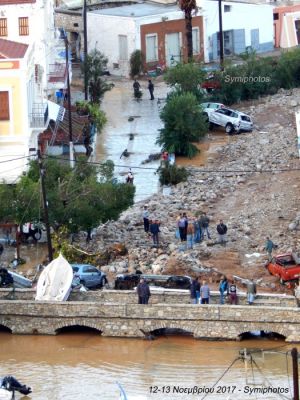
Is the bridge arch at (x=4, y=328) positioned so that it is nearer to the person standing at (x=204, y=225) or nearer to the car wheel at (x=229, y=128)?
the person standing at (x=204, y=225)

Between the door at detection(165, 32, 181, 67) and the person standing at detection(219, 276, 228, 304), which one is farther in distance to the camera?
the door at detection(165, 32, 181, 67)

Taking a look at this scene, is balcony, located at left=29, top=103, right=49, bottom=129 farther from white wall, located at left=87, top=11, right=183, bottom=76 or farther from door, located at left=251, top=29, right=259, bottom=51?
door, located at left=251, top=29, right=259, bottom=51

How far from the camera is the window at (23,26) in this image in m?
72.1

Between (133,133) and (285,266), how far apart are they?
24.2 m

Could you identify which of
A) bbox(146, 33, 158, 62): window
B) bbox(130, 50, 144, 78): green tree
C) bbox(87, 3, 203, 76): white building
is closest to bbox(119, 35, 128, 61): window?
bbox(87, 3, 203, 76): white building

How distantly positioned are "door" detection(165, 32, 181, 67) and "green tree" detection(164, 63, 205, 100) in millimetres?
10250

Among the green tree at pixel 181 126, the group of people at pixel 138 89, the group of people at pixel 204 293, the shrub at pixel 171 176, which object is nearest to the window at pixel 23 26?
the green tree at pixel 181 126

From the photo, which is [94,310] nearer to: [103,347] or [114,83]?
[103,347]

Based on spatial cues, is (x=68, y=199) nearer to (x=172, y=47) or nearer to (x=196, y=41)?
(x=172, y=47)

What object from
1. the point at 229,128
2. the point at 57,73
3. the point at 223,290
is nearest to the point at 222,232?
the point at 223,290

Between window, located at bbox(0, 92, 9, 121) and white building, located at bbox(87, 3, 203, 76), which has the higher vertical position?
white building, located at bbox(87, 3, 203, 76)

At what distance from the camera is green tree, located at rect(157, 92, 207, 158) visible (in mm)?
71625

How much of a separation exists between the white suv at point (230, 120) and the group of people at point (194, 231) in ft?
58.8

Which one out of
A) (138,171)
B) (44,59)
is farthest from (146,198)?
(44,59)
